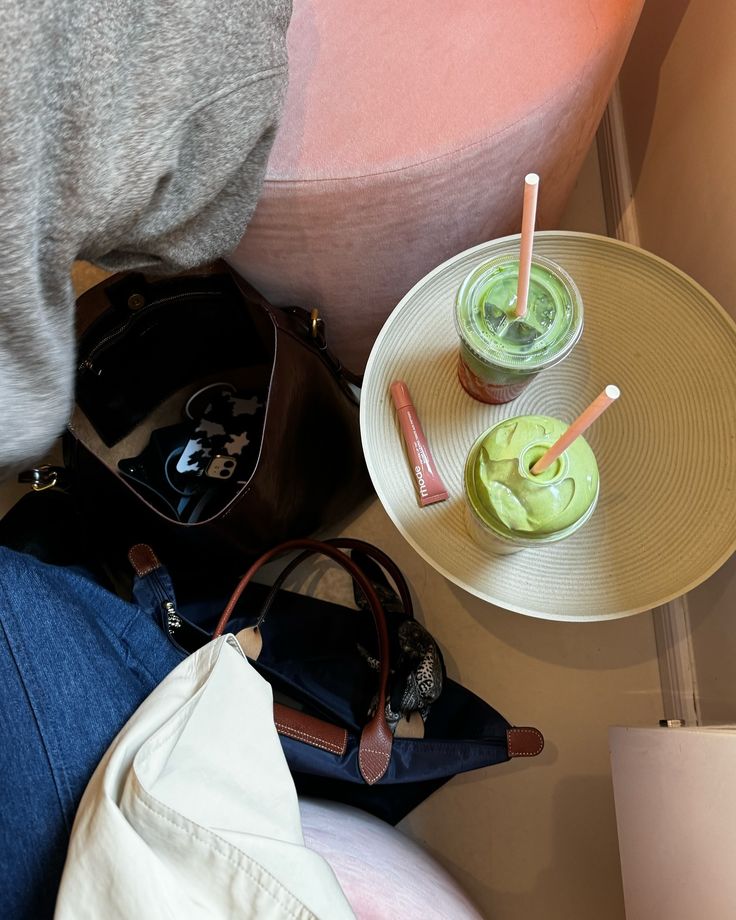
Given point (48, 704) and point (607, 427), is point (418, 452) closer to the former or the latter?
point (607, 427)

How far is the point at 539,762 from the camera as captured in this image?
109cm

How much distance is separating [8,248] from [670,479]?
2.13 ft

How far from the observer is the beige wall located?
876 mm

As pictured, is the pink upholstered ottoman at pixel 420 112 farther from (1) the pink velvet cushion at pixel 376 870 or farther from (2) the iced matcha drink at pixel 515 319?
(1) the pink velvet cushion at pixel 376 870

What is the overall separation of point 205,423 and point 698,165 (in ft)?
2.44

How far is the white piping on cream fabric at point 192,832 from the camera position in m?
0.51

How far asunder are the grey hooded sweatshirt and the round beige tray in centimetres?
26

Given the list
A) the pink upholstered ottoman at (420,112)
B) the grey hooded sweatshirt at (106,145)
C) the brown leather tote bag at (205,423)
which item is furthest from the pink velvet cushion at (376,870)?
the pink upholstered ottoman at (420,112)

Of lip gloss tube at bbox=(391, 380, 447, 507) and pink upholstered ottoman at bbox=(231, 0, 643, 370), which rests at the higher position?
pink upholstered ottoman at bbox=(231, 0, 643, 370)

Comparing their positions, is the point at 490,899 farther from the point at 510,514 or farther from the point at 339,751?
the point at 510,514

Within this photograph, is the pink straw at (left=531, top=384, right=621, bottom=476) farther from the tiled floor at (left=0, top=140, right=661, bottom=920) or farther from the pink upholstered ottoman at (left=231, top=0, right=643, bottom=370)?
the tiled floor at (left=0, top=140, right=661, bottom=920)

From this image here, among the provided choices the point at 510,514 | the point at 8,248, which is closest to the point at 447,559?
the point at 510,514

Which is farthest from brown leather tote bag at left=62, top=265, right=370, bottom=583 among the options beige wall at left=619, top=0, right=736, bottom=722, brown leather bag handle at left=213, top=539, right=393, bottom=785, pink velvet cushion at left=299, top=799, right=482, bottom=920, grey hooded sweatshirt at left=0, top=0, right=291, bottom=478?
beige wall at left=619, top=0, right=736, bottom=722

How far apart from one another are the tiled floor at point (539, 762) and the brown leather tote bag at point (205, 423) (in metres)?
0.25
